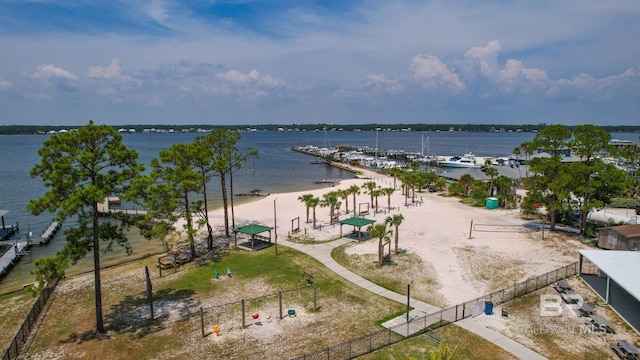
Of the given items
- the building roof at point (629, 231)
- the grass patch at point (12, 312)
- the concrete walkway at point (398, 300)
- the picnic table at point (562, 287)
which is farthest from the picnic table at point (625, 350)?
the grass patch at point (12, 312)

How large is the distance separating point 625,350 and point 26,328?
101 ft

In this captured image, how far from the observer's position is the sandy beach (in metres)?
30.5

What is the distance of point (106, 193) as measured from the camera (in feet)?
68.8

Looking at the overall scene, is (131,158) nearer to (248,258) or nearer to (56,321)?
(56,321)

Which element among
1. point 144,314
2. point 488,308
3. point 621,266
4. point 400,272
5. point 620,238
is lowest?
point 144,314

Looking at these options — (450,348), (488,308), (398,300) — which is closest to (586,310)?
(488,308)

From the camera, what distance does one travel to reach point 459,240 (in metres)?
39.9

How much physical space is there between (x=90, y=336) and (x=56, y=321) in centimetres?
353

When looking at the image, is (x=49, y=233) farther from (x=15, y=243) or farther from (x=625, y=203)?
(x=625, y=203)

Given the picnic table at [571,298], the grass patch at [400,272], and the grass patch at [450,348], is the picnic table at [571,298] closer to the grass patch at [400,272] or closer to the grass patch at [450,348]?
the grass patch at [400,272]

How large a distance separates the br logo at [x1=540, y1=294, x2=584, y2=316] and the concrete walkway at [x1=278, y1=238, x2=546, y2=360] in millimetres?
4579

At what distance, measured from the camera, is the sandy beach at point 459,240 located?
30.5m

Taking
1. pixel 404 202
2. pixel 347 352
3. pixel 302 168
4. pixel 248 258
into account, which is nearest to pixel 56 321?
pixel 248 258

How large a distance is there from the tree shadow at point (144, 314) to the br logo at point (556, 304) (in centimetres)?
2118
